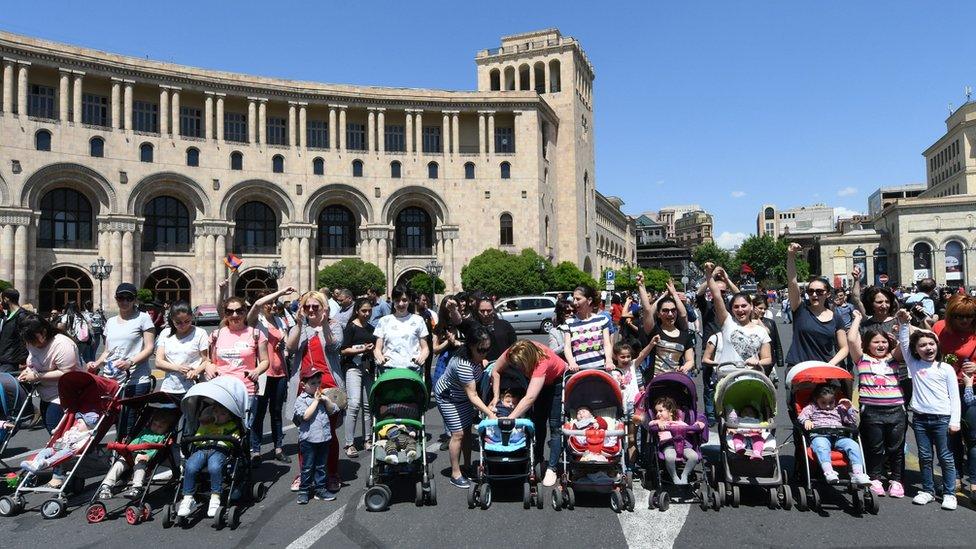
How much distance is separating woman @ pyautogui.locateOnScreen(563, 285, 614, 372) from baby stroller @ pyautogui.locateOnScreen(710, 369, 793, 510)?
136 cm

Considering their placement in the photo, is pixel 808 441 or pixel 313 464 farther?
pixel 313 464

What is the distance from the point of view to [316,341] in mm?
7441

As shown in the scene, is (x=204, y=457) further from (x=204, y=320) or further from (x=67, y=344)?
(x=204, y=320)

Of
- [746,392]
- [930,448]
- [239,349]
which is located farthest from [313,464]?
[930,448]

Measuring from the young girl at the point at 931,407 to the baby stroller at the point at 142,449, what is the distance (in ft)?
24.0

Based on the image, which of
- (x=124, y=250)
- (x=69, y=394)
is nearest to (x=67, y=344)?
(x=69, y=394)

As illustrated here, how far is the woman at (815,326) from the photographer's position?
7250mm

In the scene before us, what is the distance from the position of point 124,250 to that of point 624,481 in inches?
1657

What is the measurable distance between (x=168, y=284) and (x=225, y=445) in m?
41.8

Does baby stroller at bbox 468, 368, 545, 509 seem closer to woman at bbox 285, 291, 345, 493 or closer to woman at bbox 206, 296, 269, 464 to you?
woman at bbox 285, 291, 345, 493

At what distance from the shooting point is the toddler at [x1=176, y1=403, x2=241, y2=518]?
5770mm

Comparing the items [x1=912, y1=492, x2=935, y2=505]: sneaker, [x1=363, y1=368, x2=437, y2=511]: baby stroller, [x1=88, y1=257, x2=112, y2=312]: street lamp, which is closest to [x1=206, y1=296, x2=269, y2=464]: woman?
[x1=363, y1=368, x2=437, y2=511]: baby stroller

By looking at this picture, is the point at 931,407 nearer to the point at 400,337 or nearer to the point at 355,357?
the point at 400,337

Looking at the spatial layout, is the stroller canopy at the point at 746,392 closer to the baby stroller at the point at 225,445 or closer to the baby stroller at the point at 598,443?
the baby stroller at the point at 598,443
